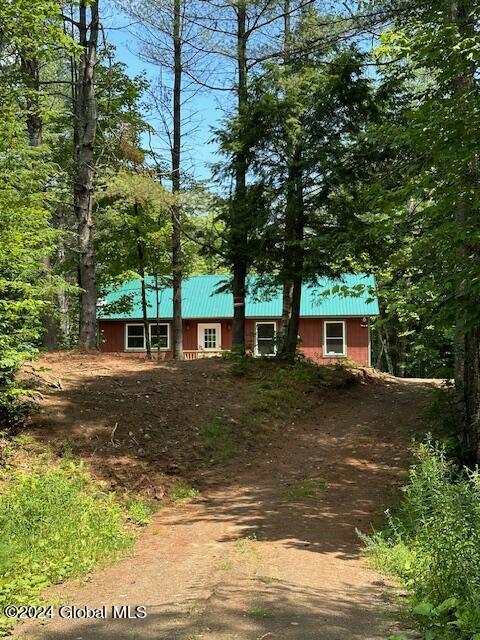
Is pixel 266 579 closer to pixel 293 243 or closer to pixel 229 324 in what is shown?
pixel 293 243

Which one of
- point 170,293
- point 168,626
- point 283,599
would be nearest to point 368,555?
point 283,599

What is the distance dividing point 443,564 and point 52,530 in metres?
4.04

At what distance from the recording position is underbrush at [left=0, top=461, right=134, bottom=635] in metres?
5.02

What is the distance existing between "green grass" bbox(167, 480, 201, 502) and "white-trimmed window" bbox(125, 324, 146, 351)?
2032 centimetres

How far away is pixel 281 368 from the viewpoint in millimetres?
15484

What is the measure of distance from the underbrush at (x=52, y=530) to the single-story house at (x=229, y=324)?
58.5 ft

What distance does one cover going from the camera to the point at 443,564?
14.2 feet

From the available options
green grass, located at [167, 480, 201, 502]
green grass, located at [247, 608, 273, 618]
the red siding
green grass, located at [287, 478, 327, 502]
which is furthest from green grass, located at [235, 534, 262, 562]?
the red siding

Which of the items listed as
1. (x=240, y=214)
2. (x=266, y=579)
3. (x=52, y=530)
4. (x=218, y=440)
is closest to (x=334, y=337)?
(x=240, y=214)

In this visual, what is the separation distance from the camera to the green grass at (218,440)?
407 inches

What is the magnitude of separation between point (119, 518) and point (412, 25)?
8531 millimetres

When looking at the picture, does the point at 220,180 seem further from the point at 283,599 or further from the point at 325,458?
the point at 283,599

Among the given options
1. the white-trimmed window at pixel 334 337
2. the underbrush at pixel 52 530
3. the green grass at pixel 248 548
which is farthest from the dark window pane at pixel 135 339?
the green grass at pixel 248 548

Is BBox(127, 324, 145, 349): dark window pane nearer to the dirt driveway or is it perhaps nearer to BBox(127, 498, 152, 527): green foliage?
the dirt driveway
